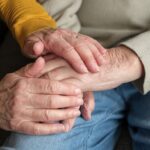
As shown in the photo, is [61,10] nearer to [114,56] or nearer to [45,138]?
[114,56]

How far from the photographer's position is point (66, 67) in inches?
37.2

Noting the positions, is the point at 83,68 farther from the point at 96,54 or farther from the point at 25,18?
the point at 25,18

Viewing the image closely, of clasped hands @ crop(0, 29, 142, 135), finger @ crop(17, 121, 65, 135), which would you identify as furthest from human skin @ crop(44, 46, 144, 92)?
finger @ crop(17, 121, 65, 135)

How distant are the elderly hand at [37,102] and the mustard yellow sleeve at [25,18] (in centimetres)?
14

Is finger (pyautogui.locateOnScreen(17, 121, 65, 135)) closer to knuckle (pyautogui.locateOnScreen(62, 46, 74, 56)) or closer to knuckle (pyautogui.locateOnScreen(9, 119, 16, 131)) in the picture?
knuckle (pyautogui.locateOnScreen(9, 119, 16, 131))

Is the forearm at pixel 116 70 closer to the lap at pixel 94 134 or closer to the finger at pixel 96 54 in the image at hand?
the finger at pixel 96 54

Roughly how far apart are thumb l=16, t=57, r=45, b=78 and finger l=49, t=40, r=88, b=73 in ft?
0.16

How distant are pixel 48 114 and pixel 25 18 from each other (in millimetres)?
293

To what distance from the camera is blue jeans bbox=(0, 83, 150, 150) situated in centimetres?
104

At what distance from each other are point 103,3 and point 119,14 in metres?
0.06

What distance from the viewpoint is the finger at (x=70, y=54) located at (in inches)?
35.4

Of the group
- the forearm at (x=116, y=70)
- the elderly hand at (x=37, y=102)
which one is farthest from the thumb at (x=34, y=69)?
the forearm at (x=116, y=70)

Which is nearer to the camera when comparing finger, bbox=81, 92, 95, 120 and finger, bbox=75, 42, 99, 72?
finger, bbox=75, 42, 99, 72

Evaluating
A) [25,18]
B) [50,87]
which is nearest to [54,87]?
[50,87]
